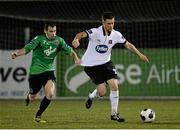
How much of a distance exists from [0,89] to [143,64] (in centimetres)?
580

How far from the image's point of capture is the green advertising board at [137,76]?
79.7 feet

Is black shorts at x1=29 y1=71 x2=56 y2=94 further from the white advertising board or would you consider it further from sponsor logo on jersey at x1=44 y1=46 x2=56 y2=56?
the white advertising board

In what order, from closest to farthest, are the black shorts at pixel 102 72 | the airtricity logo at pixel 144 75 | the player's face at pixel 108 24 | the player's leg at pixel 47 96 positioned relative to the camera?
the player's face at pixel 108 24 < the player's leg at pixel 47 96 < the black shorts at pixel 102 72 < the airtricity logo at pixel 144 75

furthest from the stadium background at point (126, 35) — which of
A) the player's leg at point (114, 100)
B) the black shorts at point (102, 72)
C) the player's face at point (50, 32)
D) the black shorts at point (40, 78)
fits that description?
the player's face at point (50, 32)

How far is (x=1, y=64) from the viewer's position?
2453 cm

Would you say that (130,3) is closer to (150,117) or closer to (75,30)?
A: (75,30)

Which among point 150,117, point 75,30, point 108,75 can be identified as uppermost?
point 75,30

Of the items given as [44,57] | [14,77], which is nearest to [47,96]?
[44,57]

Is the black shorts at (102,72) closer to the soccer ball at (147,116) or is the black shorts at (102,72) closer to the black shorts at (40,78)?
the black shorts at (40,78)

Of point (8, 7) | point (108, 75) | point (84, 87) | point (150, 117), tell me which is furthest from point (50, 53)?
point (8, 7)

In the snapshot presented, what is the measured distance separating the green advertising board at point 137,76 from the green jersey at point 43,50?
10294mm

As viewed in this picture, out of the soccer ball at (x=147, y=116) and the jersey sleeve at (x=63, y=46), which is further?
the jersey sleeve at (x=63, y=46)

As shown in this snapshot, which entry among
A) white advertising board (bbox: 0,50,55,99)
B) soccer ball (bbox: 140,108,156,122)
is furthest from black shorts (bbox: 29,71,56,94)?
white advertising board (bbox: 0,50,55,99)

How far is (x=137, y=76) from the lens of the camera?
24.4m
